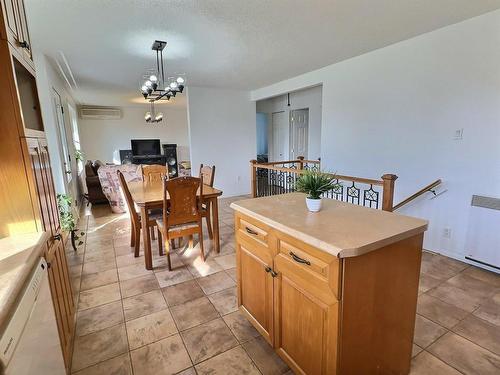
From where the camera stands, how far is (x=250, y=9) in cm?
237

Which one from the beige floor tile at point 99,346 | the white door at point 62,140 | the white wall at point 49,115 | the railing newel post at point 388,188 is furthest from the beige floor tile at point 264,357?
the white door at point 62,140

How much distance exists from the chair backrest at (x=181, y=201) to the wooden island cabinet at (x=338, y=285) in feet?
4.04

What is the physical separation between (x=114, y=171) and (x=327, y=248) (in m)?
4.82

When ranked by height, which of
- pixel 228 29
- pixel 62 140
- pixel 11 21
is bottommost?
pixel 62 140

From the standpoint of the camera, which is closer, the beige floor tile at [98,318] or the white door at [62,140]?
the beige floor tile at [98,318]

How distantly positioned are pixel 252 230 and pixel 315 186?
468 mm

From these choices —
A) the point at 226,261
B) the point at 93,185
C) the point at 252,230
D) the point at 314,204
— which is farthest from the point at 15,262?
the point at 93,185

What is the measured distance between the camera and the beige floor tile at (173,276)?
8.44 ft

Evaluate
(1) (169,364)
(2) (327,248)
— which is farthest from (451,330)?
(1) (169,364)

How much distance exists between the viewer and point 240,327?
1.94 meters

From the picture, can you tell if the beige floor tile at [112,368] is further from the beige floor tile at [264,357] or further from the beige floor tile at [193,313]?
the beige floor tile at [264,357]

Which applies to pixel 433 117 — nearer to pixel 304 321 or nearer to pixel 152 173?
pixel 304 321

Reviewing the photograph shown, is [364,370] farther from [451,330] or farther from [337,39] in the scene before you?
[337,39]

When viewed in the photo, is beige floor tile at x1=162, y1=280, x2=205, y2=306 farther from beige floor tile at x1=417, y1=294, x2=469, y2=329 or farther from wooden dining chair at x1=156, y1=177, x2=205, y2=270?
beige floor tile at x1=417, y1=294, x2=469, y2=329
